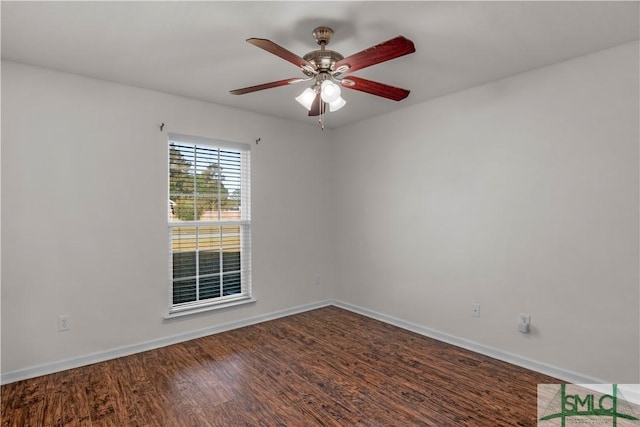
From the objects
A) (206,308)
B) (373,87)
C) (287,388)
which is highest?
(373,87)

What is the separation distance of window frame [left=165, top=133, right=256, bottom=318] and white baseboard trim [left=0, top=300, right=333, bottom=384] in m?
0.22

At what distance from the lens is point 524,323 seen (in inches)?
115

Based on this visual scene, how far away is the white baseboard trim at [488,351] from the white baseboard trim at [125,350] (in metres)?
1.13

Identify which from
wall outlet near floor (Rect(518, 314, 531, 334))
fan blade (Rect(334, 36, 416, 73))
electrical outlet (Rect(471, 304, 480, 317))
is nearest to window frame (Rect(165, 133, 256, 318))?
fan blade (Rect(334, 36, 416, 73))

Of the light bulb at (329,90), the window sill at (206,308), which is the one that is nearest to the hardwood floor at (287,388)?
the window sill at (206,308)

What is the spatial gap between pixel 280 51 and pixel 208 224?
2.32 metres

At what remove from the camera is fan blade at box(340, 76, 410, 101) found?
2.33m

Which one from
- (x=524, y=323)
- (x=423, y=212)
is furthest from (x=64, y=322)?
(x=524, y=323)

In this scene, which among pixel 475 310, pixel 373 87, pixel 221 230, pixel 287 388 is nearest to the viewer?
pixel 373 87

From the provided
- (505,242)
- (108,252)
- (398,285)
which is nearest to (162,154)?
(108,252)

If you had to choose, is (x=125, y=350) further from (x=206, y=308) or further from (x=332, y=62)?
(x=332, y=62)

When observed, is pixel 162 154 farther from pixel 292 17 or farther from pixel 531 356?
pixel 531 356

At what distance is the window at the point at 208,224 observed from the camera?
3555mm

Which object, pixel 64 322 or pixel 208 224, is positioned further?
pixel 208 224
